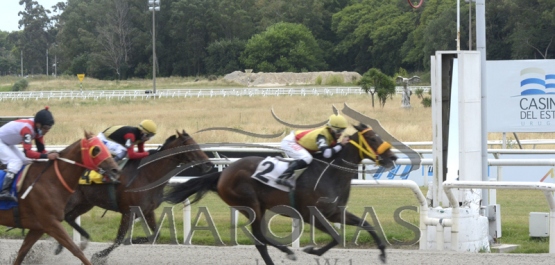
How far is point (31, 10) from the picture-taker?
98.9 meters

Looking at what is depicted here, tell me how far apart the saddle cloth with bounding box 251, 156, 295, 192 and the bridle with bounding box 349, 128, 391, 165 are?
65 centimetres

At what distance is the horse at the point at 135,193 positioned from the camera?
7027 millimetres

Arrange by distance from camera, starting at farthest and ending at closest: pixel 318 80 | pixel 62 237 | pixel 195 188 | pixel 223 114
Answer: pixel 318 80, pixel 223 114, pixel 195 188, pixel 62 237

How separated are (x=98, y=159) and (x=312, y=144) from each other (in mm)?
1939

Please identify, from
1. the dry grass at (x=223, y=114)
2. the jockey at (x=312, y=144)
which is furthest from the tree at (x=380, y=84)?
the jockey at (x=312, y=144)

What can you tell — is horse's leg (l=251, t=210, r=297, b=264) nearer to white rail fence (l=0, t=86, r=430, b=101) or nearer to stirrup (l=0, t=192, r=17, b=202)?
stirrup (l=0, t=192, r=17, b=202)

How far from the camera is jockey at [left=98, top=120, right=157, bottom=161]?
732 cm

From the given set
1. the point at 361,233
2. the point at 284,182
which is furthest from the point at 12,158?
the point at 361,233

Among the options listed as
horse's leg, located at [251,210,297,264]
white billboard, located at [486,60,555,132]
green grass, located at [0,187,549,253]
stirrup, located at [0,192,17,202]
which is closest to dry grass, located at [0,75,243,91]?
white billboard, located at [486,60,555,132]

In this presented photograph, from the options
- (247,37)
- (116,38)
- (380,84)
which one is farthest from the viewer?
(116,38)

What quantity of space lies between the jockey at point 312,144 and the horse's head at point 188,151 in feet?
3.19

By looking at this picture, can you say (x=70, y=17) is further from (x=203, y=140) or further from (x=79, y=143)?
(x=79, y=143)

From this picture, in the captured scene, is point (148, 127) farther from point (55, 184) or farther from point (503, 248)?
point (503, 248)

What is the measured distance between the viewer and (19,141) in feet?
20.4
